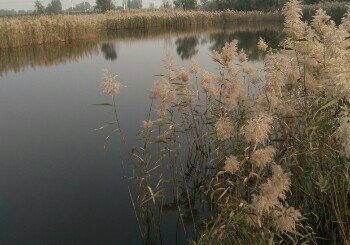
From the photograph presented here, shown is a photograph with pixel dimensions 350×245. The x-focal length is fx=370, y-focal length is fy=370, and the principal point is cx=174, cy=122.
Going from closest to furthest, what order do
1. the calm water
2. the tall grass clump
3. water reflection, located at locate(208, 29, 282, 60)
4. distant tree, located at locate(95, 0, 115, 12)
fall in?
the tall grass clump → the calm water → water reflection, located at locate(208, 29, 282, 60) → distant tree, located at locate(95, 0, 115, 12)

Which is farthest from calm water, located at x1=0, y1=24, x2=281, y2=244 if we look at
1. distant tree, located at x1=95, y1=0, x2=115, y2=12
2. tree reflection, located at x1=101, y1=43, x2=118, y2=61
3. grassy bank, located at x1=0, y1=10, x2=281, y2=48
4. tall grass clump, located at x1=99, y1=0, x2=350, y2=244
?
distant tree, located at x1=95, y1=0, x2=115, y2=12

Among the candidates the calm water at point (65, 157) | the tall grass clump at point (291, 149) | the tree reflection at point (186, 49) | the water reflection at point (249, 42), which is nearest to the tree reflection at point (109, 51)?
the calm water at point (65, 157)

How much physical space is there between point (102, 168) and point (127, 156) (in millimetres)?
477

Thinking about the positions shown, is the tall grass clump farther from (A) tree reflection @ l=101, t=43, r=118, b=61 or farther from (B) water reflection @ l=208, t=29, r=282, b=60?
(A) tree reflection @ l=101, t=43, r=118, b=61

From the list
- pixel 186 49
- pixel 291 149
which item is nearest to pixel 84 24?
pixel 186 49

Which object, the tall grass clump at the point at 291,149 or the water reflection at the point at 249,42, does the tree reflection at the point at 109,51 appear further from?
the tall grass clump at the point at 291,149

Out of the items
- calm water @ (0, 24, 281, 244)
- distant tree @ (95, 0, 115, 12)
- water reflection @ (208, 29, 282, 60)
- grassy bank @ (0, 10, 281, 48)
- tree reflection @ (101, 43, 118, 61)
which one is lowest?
calm water @ (0, 24, 281, 244)

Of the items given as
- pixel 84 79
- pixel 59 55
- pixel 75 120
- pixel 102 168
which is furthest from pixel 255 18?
pixel 102 168

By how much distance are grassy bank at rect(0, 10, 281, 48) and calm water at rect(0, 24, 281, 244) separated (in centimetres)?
517

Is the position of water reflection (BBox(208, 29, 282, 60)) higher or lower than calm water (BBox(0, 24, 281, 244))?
higher

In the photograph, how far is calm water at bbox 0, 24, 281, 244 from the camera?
4.22 metres

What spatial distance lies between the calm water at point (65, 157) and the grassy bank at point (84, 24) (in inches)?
204

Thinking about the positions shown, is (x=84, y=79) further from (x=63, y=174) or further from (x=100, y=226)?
(x=100, y=226)

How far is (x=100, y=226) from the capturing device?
4.23 meters
